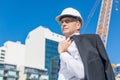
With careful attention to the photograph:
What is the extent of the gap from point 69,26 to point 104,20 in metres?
67.8

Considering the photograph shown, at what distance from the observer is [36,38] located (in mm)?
134500

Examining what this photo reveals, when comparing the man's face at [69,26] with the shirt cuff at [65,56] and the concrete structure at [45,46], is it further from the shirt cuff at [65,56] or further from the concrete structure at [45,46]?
the concrete structure at [45,46]

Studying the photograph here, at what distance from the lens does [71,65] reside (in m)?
2.40

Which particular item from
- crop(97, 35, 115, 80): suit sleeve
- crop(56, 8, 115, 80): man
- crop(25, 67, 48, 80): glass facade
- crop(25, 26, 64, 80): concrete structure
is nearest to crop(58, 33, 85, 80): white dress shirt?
crop(56, 8, 115, 80): man

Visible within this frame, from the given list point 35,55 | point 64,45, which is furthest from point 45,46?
point 64,45

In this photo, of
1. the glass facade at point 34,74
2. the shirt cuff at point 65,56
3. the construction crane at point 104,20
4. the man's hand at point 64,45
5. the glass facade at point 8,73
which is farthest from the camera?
the glass facade at point 34,74

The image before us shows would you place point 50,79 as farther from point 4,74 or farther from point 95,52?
point 95,52

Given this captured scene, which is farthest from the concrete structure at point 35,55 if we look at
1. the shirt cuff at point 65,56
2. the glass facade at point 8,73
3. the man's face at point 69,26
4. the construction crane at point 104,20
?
the shirt cuff at point 65,56

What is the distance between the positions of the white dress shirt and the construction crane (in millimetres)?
62960

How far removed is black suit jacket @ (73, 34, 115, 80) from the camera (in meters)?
2.34

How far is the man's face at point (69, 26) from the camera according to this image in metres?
2.73

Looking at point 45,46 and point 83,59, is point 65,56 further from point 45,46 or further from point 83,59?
point 45,46

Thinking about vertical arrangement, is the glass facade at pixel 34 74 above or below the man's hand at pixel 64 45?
above

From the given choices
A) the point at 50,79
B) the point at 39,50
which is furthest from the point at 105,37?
the point at 39,50
